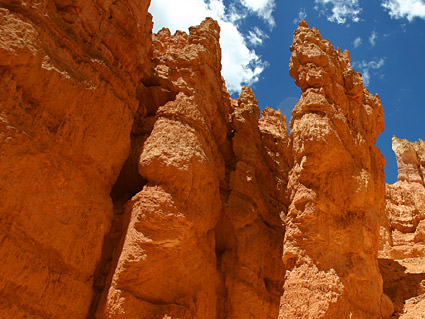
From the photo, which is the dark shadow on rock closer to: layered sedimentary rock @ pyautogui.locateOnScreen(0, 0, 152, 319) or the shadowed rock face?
the shadowed rock face

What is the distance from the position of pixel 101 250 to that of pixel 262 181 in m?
7.16

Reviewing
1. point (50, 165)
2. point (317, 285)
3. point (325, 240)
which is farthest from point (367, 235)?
point (50, 165)

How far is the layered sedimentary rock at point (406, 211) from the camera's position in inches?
631

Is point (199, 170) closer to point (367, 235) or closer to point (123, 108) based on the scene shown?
point (123, 108)

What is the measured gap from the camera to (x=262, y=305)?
11.3 meters

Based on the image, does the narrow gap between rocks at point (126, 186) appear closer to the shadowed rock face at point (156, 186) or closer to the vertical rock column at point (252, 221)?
the shadowed rock face at point (156, 186)

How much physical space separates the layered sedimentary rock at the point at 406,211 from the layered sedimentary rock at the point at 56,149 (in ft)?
37.9

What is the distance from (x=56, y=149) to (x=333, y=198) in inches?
253

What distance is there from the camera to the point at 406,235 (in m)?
16.8

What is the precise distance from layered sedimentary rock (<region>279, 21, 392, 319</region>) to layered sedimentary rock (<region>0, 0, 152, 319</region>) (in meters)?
4.43

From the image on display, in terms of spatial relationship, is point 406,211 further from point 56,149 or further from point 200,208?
point 56,149

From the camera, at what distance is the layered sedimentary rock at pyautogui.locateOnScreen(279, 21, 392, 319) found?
9180 mm

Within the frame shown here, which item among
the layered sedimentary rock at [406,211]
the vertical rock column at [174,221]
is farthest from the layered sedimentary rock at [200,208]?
the layered sedimentary rock at [406,211]

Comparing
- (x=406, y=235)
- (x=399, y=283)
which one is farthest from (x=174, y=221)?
(x=406, y=235)
